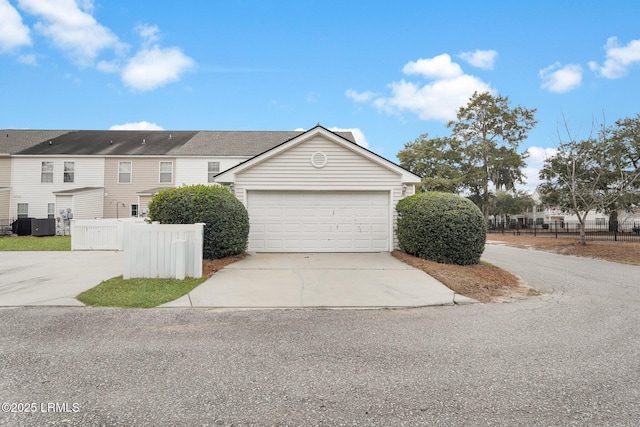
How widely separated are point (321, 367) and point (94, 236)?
12.7 metres

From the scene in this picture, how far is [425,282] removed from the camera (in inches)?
261

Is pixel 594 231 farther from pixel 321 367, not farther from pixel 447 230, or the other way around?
pixel 321 367

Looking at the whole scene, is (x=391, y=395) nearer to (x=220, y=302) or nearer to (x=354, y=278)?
(x=220, y=302)

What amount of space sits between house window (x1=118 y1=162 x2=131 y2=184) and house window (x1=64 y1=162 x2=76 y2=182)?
3146mm

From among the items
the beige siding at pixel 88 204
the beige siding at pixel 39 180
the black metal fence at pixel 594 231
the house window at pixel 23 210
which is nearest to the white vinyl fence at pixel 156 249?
the beige siding at pixel 88 204

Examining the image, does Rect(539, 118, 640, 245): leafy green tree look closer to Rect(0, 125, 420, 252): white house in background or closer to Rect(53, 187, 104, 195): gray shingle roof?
Rect(0, 125, 420, 252): white house in background

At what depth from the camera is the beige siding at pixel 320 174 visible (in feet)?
34.9

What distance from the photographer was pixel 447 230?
806cm

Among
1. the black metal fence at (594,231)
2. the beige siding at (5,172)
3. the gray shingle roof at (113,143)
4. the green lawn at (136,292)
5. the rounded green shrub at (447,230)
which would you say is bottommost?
the green lawn at (136,292)

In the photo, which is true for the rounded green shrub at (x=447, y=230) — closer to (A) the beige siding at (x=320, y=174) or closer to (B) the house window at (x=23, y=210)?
(A) the beige siding at (x=320, y=174)

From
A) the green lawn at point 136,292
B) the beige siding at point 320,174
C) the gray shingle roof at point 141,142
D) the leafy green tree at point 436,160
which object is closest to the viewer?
the green lawn at point 136,292

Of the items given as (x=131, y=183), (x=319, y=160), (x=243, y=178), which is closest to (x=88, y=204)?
(x=131, y=183)

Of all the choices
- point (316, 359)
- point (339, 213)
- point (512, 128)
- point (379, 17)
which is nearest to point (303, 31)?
point (379, 17)

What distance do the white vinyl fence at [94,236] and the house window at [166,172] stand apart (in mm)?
9922
